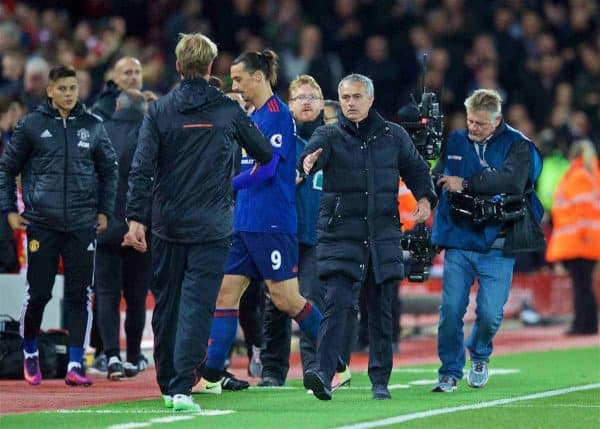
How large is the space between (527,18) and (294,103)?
42.3ft

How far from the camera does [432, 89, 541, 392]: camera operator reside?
40.3ft

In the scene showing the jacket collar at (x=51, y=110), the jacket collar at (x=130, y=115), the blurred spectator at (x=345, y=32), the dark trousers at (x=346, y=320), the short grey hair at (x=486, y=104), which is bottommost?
the dark trousers at (x=346, y=320)

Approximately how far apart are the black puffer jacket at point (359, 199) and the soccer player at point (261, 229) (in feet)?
2.38

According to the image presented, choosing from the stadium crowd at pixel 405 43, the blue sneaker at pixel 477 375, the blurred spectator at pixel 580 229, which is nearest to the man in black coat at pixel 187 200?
the blue sneaker at pixel 477 375

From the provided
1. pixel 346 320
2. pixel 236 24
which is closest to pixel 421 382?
pixel 346 320

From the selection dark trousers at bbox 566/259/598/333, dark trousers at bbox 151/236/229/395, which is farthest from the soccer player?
dark trousers at bbox 566/259/598/333

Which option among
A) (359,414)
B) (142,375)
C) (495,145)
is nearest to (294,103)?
(495,145)

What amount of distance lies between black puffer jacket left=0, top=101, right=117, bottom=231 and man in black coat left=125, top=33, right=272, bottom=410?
7.34 feet

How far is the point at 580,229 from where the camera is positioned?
19.4 meters

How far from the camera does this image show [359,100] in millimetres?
11258

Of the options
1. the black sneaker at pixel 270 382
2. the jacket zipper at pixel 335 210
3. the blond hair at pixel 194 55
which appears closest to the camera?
the blond hair at pixel 194 55

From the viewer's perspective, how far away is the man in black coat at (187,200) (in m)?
10.4

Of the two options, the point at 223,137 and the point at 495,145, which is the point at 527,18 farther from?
Result: the point at 223,137

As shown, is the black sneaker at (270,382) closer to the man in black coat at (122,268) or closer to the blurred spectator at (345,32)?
the man in black coat at (122,268)
